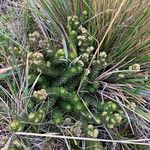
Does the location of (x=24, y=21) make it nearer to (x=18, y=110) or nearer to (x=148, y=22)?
(x=18, y=110)

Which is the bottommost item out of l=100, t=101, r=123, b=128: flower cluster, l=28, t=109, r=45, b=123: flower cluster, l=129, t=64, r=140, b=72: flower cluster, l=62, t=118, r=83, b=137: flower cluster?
l=100, t=101, r=123, b=128: flower cluster

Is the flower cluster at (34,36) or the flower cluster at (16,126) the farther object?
the flower cluster at (34,36)

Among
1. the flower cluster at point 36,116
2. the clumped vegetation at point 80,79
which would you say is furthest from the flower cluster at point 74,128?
the flower cluster at point 36,116

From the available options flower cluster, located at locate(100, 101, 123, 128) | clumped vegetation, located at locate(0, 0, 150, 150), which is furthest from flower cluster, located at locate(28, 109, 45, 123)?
flower cluster, located at locate(100, 101, 123, 128)

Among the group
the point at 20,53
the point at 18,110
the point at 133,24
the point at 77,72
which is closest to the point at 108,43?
the point at 133,24

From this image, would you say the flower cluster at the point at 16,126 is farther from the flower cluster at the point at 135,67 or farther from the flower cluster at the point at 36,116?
the flower cluster at the point at 135,67

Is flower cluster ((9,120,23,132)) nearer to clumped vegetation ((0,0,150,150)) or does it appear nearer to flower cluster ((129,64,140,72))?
clumped vegetation ((0,0,150,150))

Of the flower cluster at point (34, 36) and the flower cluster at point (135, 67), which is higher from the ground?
the flower cluster at point (34, 36)

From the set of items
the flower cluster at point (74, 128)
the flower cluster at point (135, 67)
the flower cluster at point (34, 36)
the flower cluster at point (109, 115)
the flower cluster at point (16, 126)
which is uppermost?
the flower cluster at point (34, 36)

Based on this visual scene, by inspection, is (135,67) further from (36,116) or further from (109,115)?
(36,116)
